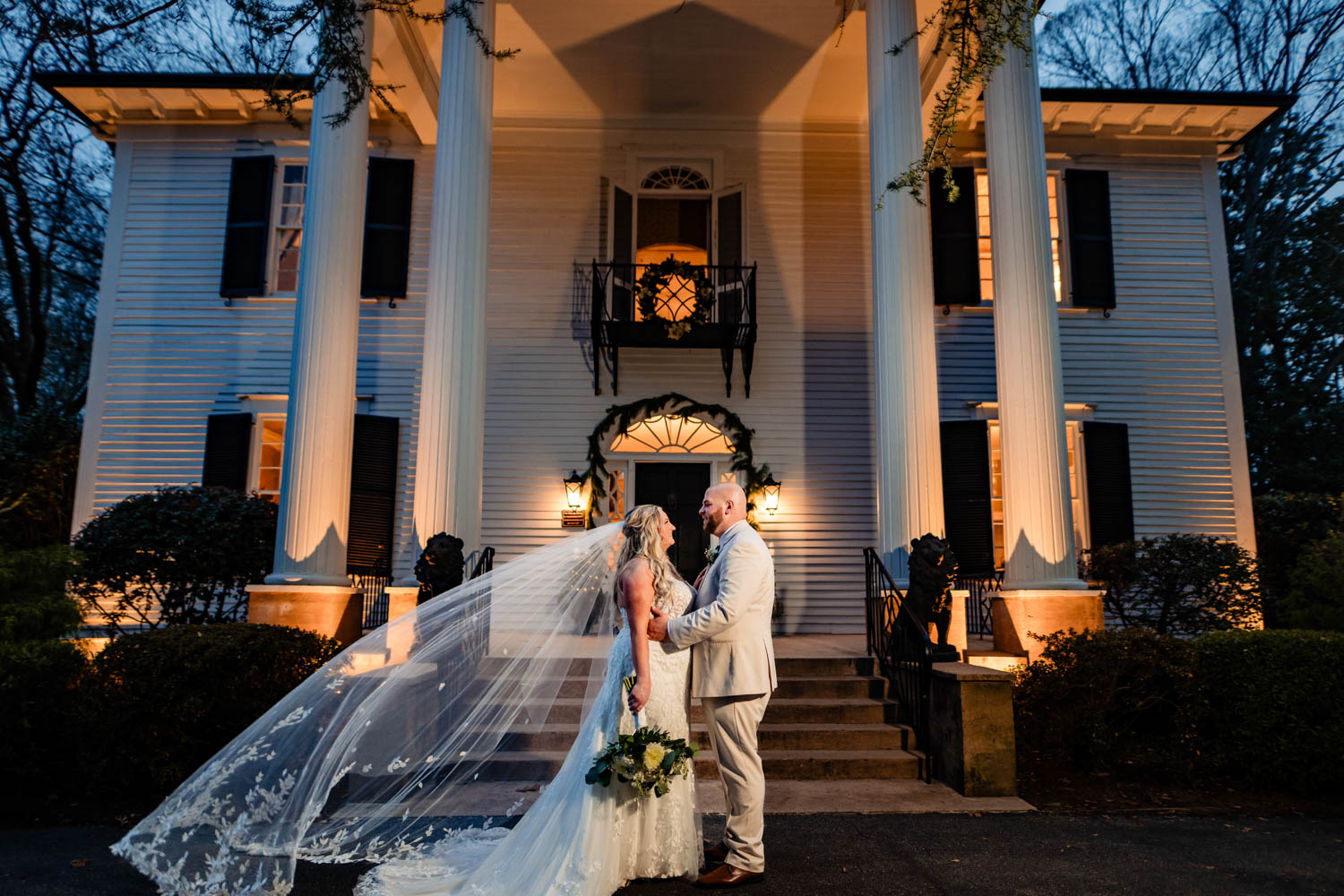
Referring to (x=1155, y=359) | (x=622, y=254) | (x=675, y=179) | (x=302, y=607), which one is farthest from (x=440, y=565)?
(x=1155, y=359)

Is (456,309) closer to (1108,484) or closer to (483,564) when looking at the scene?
(483,564)

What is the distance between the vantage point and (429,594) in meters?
7.90

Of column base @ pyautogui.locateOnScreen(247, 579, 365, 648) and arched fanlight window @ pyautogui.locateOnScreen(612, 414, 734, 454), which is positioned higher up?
arched fanlight window @ pyautogui.locateOnScreen(612, 414, 734, 454)

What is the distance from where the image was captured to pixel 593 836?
13.2 ft

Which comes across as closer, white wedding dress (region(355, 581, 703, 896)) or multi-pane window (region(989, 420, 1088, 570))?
white wedding dress (region(355, 581, 703, 896))

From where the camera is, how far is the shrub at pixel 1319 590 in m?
8.45

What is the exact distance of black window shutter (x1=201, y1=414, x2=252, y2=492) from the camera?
39.0 feet

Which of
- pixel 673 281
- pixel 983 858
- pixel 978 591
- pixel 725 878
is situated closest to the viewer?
pixel 725 878

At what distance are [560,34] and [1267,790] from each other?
10938 mm

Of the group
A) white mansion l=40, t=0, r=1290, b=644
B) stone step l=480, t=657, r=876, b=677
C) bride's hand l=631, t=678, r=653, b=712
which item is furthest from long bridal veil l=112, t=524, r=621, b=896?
white mansion l=40, t=0, r=1290, b=644

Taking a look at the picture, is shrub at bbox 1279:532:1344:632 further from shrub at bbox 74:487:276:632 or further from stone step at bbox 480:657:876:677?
shrub at bbox 74:487:276:632

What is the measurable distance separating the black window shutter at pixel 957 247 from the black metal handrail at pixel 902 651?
5.31 metres

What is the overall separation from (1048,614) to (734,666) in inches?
204

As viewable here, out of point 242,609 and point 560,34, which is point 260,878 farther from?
point 560,34
